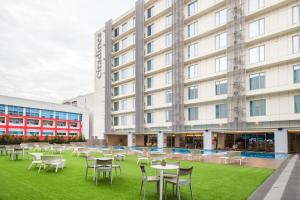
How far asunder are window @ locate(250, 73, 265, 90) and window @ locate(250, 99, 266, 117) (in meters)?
1.54

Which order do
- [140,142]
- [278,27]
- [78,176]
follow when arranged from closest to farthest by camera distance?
[78,176] < [278,27] < [140,142]

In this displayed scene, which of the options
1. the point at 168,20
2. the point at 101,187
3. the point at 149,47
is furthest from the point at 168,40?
the point at 101,187

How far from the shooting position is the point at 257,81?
91.9 feet

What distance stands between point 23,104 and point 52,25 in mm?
38610

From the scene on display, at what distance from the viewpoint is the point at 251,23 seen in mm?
28859

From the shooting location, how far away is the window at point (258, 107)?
90.2ft

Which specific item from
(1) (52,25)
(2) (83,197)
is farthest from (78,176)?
(1) (52,25)

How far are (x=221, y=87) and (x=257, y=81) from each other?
441 centimetres

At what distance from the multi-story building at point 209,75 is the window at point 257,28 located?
0.11m

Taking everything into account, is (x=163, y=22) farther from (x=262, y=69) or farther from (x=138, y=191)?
(x=138, y=191)

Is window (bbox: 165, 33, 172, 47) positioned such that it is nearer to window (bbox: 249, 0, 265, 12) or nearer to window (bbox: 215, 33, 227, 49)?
window (bbox: 215, 33, 227, 49)

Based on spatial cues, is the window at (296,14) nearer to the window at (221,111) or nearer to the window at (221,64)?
the window at (221,64)

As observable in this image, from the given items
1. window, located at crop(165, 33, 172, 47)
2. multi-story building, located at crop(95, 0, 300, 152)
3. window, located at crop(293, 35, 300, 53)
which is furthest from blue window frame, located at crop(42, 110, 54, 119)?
window, located at crop(293, 35, 300, 53)

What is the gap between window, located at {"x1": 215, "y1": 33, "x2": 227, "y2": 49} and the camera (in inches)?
1226
